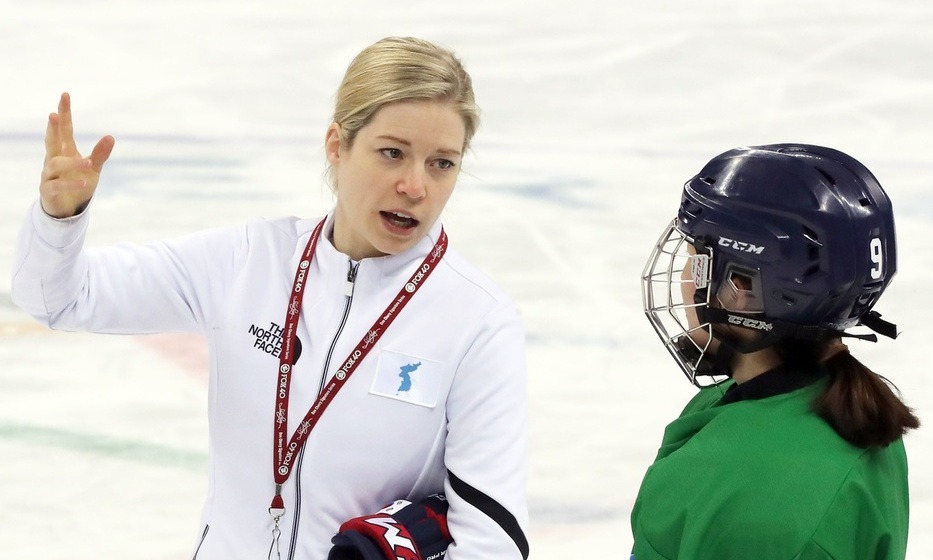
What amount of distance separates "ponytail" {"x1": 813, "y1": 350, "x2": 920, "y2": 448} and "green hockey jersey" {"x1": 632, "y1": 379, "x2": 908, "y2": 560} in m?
0.02

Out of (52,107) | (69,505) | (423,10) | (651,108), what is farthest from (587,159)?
(69,505)

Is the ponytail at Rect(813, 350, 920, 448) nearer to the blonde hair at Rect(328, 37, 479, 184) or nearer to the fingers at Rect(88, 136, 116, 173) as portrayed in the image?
the blonde hair at Rect(328, 37, 479, 184)

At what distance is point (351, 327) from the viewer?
1.97 m

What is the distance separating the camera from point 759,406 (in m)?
1.65

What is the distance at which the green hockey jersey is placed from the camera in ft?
5.06

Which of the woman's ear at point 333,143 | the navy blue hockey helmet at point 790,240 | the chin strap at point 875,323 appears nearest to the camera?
the navy blue hockey helmet at point 790,240

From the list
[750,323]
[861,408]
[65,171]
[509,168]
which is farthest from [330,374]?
[509,168]

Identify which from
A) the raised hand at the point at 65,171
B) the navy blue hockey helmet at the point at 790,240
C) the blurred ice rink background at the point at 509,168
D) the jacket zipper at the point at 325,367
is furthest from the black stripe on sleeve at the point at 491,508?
the blurred ice rink background at the point at 509,168

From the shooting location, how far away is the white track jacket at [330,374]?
1.88 meters

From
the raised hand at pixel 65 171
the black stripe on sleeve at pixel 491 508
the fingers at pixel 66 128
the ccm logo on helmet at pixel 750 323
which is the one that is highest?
the fingers at pixel 66 128

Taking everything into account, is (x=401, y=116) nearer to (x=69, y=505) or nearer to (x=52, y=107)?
(x=69, y=505)

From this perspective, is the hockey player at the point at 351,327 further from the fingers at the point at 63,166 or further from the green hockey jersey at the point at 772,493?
the green hockey jersey at the point at 772,493

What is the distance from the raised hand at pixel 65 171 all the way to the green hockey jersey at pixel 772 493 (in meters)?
0.92

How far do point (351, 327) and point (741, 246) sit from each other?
0.60 meters
